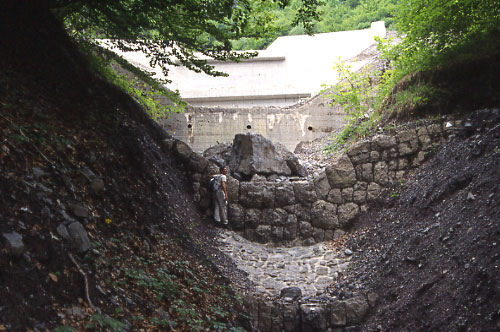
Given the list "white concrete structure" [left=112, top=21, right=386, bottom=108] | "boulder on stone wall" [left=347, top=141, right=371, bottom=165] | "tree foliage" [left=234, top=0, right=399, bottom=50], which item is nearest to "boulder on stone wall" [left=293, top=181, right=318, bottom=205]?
"boulder on stone wall" [left=347, top=141, right=371, bottom=165]

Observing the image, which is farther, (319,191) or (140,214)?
(319,191)

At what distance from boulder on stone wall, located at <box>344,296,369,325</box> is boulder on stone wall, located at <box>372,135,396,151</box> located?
15.5 ft

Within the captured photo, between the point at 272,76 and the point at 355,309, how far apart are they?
1965cm

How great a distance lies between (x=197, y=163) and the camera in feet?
33.6

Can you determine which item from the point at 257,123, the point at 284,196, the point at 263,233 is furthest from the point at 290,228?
the point at 257,123

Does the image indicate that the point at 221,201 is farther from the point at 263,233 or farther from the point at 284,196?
the point at 284,196

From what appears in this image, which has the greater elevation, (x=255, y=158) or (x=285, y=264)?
(x=255, y=158)

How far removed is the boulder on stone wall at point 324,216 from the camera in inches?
405

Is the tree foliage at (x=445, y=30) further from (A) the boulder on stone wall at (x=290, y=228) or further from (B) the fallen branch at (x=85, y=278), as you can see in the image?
(B) the fallen branch at (x=85, y=278)

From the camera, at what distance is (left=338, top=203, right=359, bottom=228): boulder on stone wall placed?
1023 centimetres

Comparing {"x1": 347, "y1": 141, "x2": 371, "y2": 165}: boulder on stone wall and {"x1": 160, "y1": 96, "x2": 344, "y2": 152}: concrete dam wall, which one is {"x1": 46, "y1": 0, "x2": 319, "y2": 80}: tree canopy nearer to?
{"x1": 347, "y1": 141, "x2": 371, "y2": 165}: boulder on stone wall

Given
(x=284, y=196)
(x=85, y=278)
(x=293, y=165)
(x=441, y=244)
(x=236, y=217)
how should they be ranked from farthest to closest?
(x=293, y=165) < (x=284, y=196) < (x=236, y=217) < (x=441, y=244) < (x=85, y=278)

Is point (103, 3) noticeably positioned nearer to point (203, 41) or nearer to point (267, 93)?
point (203, 41)

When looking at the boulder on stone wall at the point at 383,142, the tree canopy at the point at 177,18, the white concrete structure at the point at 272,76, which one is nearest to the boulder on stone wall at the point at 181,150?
the tree canopy at the point at 177,18
